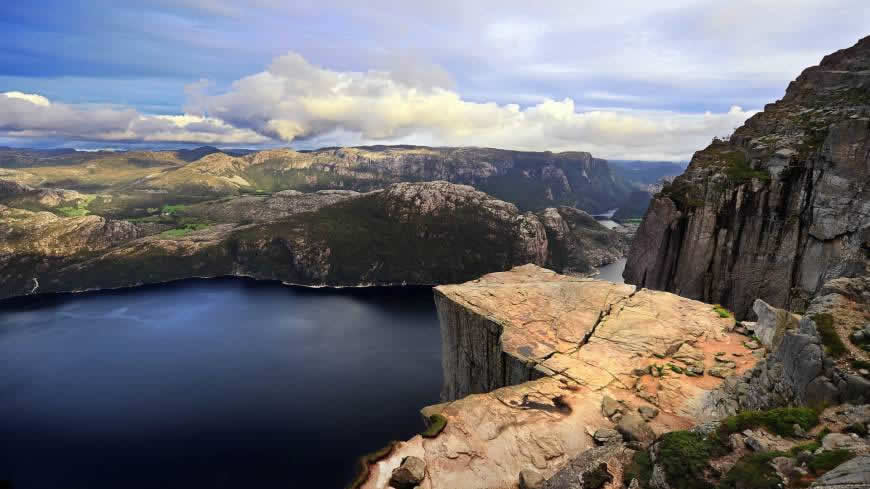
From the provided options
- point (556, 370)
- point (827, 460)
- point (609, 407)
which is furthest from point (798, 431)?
point (556, 370)

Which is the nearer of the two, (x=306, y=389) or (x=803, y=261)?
(x=803, y=261)

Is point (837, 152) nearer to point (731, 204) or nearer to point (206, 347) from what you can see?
point (731, 204)

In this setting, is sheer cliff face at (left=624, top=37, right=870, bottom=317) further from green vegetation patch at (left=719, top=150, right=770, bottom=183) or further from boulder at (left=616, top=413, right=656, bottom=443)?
boulder at (left=616, top=413, right=656, bottom=443)

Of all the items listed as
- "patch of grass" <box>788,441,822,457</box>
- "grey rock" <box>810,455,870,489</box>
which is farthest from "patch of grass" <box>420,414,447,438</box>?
"grey rock" <box>810,455,870,489</box>

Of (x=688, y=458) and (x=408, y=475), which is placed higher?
(x=688, y=458)

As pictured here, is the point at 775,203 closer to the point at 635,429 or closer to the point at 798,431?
the point at 635,429

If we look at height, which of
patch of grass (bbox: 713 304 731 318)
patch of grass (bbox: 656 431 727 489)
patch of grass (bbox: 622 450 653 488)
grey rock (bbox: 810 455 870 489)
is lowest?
patch of grass (bbox: 713 304 731 318)

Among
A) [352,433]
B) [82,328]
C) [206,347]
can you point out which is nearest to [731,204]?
[352,433]
